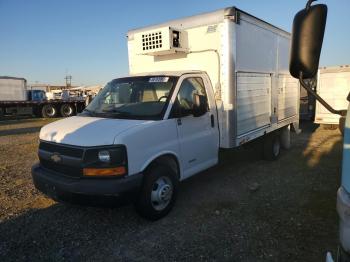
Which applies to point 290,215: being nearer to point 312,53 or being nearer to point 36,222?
point 312,53

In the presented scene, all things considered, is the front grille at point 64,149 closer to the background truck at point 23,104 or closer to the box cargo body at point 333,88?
the box cargo body at point 333,88

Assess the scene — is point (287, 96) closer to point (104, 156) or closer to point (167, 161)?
point (167, 161)

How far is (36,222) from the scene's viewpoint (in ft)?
15.2

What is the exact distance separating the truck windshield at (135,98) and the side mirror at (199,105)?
426mm

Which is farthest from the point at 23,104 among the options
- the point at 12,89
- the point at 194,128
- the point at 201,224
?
the point at 201,224

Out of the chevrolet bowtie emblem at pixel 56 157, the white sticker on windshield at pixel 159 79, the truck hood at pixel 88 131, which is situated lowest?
the chevrolet bowtie emblem at pixel 56 157

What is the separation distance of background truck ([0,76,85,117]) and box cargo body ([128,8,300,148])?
67.2ft

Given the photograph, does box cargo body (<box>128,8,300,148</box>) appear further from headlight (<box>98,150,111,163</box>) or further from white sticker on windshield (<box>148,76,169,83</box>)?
headlight (<box>98,150,111,163</box>)

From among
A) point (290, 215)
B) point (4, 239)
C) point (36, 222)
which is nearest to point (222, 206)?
point (290, 215)

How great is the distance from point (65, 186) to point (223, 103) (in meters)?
2.91

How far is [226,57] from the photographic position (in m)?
5.28

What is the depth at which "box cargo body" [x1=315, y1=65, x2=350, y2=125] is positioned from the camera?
11898 millimetres

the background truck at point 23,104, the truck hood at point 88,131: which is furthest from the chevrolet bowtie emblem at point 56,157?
the background truck at point 23,104

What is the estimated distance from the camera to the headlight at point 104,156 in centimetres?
386
